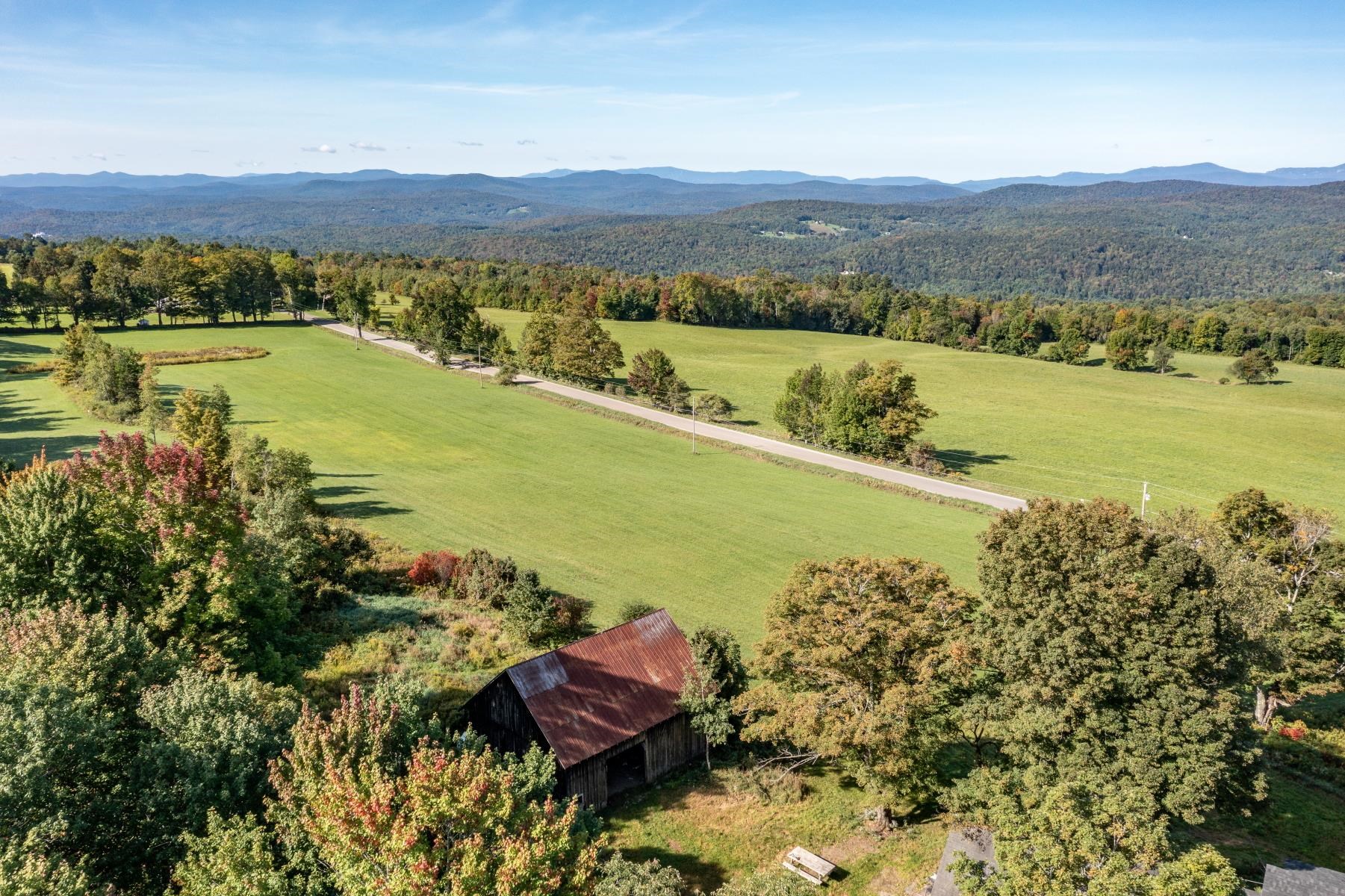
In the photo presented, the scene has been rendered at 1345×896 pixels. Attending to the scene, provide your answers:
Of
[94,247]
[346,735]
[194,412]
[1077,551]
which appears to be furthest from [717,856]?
[94,247]

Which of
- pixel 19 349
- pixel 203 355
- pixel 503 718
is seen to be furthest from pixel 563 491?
pixel 19 349

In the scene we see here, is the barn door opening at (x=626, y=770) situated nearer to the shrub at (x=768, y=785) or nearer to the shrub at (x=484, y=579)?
the shrub at (x=768, y=785)

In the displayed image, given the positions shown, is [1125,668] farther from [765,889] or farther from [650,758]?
[650,758]

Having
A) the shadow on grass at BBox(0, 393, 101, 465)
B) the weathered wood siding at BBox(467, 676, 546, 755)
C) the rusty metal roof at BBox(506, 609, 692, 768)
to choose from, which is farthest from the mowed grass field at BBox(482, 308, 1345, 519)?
the shadow on grass at BBox(0, 393, 101, 465)

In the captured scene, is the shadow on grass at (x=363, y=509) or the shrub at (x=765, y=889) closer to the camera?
the shrub at (x=765, y=889)

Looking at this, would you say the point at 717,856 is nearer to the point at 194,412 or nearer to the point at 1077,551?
the point at 1077,551

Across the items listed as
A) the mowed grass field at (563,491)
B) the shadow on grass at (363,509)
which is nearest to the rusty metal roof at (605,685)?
the mowed grass field at (563,491)

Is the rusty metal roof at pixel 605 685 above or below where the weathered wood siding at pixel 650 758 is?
above
